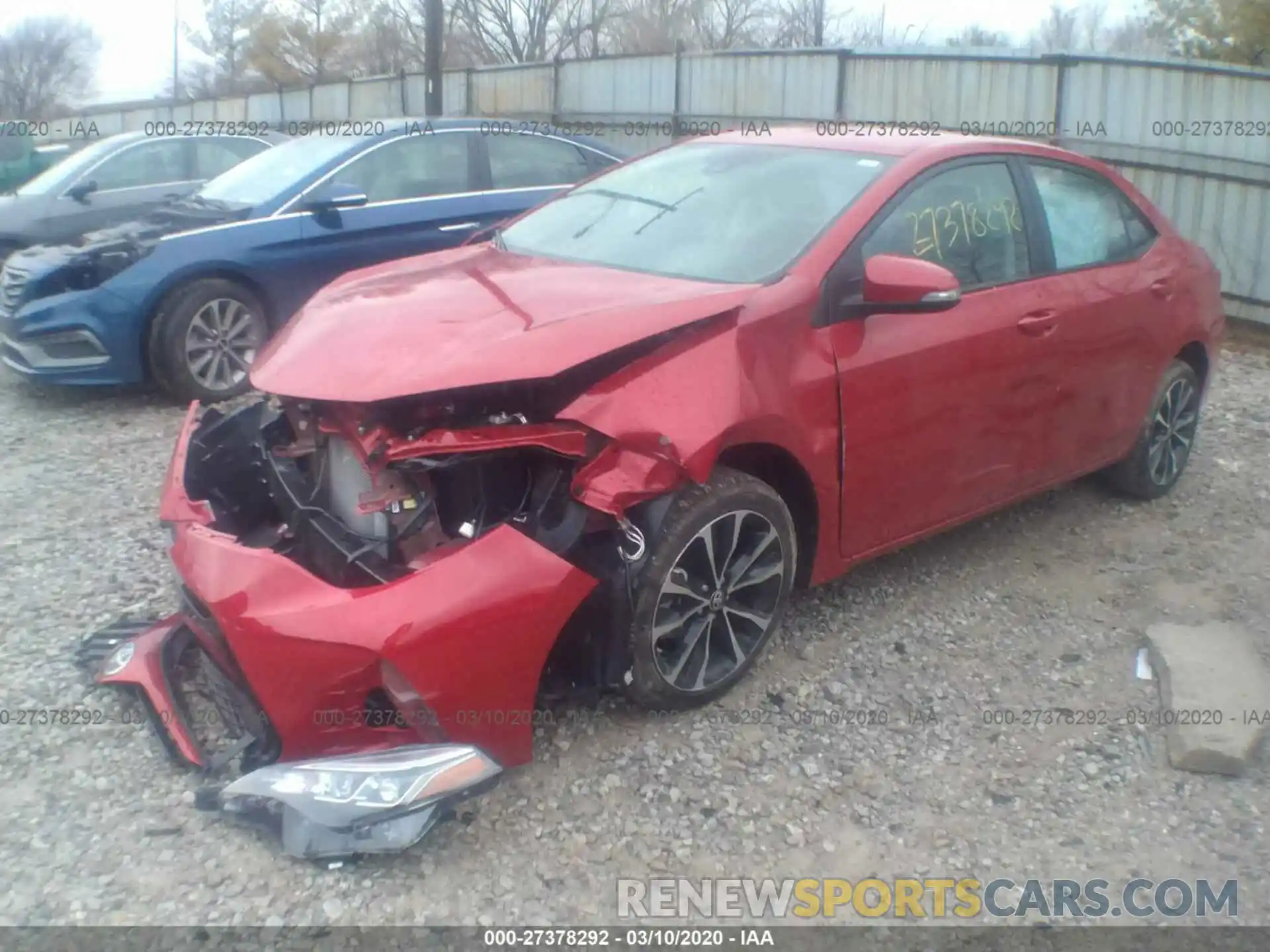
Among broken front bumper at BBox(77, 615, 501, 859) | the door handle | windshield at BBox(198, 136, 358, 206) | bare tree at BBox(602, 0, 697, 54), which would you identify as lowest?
broken front bumper at BBox(77, 615, 501, 859)

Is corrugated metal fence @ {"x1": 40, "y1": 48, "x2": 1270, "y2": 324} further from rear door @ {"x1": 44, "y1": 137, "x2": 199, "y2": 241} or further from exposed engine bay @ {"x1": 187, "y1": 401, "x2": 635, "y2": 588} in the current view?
exposed engine bay @ {"x1": 187, "y1": 401, "x2": 635, "y2": 588}

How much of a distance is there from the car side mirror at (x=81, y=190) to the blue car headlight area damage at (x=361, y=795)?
836 cm

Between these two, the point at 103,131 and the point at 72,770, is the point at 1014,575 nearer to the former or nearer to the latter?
the point at 72,770

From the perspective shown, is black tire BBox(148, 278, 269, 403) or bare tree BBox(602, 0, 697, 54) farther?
bare tree BBox(602, 0, 697, 54)

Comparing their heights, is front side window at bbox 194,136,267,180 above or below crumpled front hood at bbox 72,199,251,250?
above

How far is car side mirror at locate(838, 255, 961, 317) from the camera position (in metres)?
3.61

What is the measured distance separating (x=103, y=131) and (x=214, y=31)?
18.7 m

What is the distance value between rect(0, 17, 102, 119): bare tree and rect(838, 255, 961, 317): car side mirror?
5441 cm

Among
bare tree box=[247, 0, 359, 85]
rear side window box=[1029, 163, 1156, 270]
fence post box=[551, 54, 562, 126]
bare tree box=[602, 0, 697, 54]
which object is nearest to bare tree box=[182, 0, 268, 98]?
bare tree box=[247, 0, 359, 85]

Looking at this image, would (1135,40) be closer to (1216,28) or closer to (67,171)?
(1216,28)

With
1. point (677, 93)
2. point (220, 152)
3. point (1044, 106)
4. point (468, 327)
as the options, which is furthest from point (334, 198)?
point (677, 93)

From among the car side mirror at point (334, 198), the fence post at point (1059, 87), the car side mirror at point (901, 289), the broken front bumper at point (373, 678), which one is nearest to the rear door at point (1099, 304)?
the car side mirror at point (901, 289)

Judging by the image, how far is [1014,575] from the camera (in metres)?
4.78

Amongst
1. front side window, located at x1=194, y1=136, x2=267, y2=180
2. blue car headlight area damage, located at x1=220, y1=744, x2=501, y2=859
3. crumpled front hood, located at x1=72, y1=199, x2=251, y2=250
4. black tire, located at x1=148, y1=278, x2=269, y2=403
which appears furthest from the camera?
front side window, located at x1=194, y1=136, x2=267, y2=180
